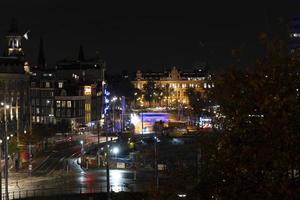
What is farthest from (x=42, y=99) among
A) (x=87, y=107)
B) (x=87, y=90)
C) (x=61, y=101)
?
(x=87, y=90)

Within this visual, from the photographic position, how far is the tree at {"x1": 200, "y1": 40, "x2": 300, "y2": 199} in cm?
1088

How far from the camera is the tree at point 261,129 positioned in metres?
10.9

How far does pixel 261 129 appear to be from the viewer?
1109 cm

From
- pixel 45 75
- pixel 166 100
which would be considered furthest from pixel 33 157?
pixel 166 100

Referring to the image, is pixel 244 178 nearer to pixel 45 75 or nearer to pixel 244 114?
pixel 244 114

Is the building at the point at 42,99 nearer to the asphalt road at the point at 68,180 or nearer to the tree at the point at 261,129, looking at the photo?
the asphalt road at the point at 68,180

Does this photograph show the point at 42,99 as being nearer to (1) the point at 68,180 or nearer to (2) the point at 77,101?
(2) the point at 77,101

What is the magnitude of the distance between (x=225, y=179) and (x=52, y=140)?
77.6 metres

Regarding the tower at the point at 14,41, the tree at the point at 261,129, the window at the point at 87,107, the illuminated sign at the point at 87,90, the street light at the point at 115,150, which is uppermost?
the tower at the point at 14,41

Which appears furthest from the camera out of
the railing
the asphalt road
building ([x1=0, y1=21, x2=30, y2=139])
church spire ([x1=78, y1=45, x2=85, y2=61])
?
church spire ([x1=78, y1=45, x2=85, y2=61])

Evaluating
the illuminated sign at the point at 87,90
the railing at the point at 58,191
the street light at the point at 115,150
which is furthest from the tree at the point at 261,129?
the illuminated sign at the point at 87,90

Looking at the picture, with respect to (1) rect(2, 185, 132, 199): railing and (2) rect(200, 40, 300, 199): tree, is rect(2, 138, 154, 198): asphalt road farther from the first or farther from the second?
(2) rect(200, 40, 300, 199): tree

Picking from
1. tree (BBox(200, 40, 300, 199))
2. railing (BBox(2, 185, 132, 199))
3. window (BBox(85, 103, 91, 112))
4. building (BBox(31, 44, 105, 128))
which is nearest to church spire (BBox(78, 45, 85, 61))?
building (BBox(31, 44, 105, 128))

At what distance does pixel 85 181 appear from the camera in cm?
5084
